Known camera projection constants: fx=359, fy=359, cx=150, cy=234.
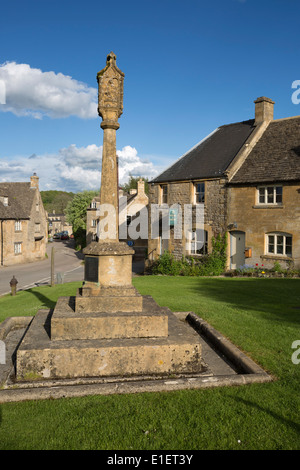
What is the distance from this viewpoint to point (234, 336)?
25.8 feet

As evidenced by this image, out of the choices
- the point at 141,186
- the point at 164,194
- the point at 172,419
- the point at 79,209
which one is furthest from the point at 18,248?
the point at 172,419

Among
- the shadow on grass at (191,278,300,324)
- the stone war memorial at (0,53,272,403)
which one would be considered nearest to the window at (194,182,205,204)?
the shadow on grass at (191,278,300,324)

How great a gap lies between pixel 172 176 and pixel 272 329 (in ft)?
62.7

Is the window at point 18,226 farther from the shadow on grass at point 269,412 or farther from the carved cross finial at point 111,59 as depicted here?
the shadow on grass at point 269,412

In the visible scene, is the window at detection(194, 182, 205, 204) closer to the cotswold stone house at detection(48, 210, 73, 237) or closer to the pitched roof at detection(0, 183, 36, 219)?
the pitched roof at detection(0, 183, 36, 219)

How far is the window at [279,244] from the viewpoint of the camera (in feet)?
68.4

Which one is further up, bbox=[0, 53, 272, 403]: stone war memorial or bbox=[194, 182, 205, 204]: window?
bbox=[194, 182, 205, 204]: window

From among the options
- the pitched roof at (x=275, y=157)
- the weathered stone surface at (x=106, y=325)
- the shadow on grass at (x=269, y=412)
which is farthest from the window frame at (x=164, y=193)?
the shadow on grass at (x=269, y=412)

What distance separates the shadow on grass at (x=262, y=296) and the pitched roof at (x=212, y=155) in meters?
9.49

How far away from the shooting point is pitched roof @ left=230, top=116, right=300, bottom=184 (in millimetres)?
21031

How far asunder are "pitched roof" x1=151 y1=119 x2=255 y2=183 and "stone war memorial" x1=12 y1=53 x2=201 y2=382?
16.6 metres

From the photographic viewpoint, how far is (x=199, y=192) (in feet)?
80.9

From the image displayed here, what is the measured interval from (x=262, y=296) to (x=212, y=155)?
47.9 ft

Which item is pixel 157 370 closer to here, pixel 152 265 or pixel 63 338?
pixel 63 338
